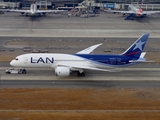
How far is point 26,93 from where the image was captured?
44031 mm

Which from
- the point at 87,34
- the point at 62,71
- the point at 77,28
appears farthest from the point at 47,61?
the point at 77,28

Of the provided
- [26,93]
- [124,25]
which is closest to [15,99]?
[26,93]

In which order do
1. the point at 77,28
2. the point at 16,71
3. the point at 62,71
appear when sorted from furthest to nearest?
the point at 77,28
the point at 16,71
the point at 62,71

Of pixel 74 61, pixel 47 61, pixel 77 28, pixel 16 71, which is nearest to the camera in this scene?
pixel 47 61

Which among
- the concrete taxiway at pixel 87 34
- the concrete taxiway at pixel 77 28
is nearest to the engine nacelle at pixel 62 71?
the concrete taxiway at pixel 87 34

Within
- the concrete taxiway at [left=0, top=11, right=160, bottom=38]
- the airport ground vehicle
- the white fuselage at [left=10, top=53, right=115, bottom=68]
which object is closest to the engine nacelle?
the white fuselage at [left=10, top=53, right=115, bottom=68]

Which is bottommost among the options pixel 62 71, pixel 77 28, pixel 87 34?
pixel 62 71

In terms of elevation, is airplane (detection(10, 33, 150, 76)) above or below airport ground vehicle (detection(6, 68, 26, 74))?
above

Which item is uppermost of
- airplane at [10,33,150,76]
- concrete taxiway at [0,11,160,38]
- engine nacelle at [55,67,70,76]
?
concrete taxiway at [0,11,160,38]

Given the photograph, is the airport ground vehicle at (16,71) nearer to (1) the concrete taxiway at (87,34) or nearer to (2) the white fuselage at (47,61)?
(1) the concrete taxiway at (87,34)

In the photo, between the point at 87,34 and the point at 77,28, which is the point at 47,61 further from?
the point at 77,28

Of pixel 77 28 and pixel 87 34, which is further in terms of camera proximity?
pixel 77 28

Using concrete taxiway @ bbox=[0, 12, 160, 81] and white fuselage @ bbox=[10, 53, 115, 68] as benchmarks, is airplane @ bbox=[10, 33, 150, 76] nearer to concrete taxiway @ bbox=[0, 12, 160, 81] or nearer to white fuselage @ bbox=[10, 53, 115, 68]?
white fuselage @ bbox=[10, 53, 115, 68]

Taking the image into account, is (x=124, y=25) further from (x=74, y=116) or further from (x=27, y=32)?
(x=74, y=116)
